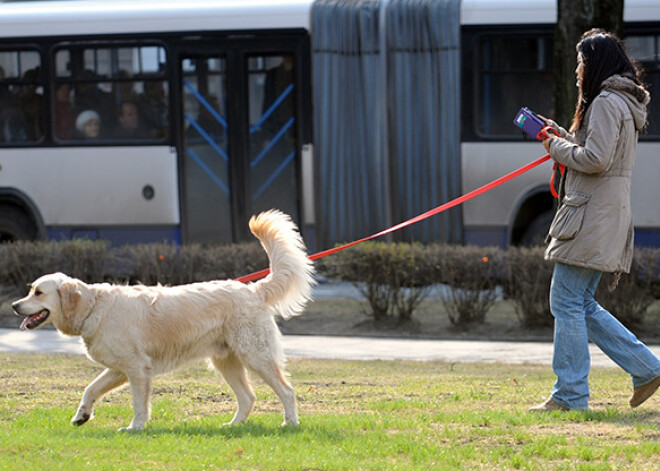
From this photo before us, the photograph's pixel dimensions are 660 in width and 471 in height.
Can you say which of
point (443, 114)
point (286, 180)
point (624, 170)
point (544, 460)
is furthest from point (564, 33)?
point (544, 460)

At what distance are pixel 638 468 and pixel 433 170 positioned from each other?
8641 millimetres

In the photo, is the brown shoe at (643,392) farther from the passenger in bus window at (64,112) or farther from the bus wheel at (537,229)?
the passenger in bus window at (64,112)

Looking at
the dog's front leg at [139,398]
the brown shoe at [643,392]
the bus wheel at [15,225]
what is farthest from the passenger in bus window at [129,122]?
the brown shoe at [643,392]

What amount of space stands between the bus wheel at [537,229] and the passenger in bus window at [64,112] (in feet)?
19.8

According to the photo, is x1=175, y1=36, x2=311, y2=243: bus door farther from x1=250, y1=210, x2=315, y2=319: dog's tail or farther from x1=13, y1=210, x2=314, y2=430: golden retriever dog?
x1=13, y1=210, x2=314, y2=430: golden retriever dog

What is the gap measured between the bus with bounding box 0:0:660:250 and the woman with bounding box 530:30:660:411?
21.8 ft

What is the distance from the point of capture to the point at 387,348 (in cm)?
1049

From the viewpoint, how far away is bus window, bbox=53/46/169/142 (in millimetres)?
13945

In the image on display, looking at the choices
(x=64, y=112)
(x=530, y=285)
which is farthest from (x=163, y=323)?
(x=64, y=112)

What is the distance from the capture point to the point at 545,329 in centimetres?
1116

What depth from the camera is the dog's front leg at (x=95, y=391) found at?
614cm

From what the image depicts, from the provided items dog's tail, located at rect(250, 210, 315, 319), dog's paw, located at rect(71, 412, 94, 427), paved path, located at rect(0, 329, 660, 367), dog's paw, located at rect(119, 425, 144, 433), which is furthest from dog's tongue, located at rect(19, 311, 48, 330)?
paved path, located at rect(0, 329, 660, 367)

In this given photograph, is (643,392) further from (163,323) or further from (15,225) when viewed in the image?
(15,225)

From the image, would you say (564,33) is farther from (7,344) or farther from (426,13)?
(7,344)
